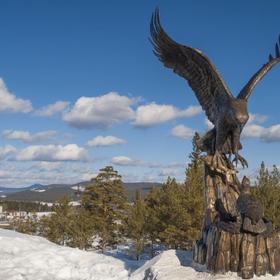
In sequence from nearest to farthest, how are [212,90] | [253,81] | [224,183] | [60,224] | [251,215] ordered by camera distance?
[251,215], [253,81], [212,90], [224,183], [60,224]

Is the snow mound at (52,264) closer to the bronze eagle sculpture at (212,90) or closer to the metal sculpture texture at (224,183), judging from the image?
the metal sculpture texture at (224,183)

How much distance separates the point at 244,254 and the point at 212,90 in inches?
157

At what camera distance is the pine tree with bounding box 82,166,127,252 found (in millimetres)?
28734

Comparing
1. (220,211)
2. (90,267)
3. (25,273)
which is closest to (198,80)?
(220,211)

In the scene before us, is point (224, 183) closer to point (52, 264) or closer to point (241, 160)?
point (241, 160)

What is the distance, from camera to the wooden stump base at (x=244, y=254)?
9.28 m

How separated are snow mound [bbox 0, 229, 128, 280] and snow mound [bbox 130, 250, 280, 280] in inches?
44.5

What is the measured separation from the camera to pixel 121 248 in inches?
1304

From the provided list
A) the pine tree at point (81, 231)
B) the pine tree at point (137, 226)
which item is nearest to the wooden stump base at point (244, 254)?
the pine tree at point (137, 226)

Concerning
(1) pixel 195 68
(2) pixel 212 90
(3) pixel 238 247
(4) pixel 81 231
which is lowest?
(4) pixel 81 231

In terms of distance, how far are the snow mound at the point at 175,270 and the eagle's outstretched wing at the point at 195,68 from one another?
3748 mm

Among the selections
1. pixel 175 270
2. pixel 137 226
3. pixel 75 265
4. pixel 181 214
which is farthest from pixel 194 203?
pixel 175 270

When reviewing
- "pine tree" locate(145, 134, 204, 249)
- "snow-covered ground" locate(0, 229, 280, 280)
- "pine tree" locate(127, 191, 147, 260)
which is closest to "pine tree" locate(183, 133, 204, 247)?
"pine tree" locate(145, 134, 204, 249)

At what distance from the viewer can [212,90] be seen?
1069 centimetres
